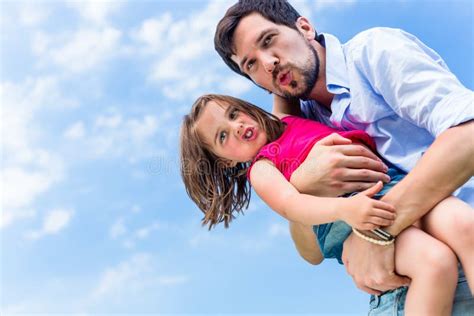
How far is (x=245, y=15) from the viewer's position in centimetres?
368

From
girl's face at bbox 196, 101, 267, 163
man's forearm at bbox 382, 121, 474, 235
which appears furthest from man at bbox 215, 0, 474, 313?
girl's face at bbox 196, 101, 267, 163

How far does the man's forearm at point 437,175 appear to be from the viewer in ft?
8.75

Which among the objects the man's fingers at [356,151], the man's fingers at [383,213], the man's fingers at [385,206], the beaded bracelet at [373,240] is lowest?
the beaded bracelet at [373,240]

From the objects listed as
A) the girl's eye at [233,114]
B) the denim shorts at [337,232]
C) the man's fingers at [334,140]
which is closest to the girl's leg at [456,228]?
the denim shorts at [337,232]

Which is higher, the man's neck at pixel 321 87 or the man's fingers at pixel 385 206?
the man's neck at pixel 321 87

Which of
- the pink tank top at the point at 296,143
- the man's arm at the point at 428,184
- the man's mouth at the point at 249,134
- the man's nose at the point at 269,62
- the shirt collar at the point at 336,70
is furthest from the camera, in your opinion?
the man's mouth at the point at 249,134

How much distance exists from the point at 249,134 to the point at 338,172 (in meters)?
0.74

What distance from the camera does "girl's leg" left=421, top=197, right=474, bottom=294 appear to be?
8.43 ft

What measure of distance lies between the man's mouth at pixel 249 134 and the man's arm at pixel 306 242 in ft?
1.83

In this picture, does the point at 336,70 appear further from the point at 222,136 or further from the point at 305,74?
the point at 222,136

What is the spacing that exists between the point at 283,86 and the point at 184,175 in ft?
2.84

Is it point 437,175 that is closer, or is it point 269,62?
point 437,175

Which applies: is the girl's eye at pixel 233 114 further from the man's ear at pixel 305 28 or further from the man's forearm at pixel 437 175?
the man's forearm at pixel 437 175

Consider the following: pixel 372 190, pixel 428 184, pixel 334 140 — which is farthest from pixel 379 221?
pixel 334 140
